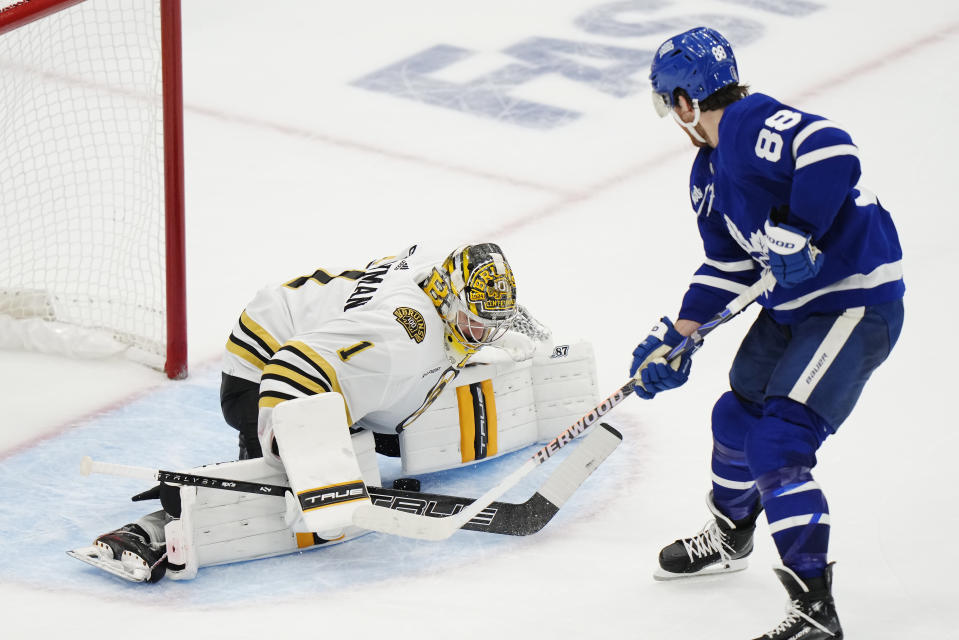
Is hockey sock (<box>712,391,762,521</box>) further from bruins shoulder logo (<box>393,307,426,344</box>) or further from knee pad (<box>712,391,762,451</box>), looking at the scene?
bruins shoulder logo (<box>393,307,426,344</box>)

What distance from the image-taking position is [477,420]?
3.75 metres

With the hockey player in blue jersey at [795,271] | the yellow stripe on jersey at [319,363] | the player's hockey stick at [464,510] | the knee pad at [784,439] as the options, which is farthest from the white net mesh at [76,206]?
the knee pad at [784,439]

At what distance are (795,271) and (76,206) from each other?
10.4 ft

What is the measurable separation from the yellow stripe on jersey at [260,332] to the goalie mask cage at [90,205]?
73 centimetres

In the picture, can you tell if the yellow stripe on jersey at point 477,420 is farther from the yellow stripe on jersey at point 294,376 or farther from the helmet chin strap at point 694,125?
the helmet chin strap at point 694,125

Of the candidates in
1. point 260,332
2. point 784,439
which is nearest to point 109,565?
point 260,332

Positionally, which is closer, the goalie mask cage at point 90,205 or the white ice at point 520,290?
the white ice at point 520,290

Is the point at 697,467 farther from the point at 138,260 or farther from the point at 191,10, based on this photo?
the point at 191,10

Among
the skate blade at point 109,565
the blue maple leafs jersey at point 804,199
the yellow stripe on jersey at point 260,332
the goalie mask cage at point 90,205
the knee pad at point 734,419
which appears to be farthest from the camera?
the goalie mask cage at point 90,205

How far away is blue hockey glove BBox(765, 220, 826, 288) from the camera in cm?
266

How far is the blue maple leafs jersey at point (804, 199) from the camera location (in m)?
2.65

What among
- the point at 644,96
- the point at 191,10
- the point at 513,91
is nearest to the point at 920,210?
the point at 644,96

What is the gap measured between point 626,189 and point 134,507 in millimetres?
2492

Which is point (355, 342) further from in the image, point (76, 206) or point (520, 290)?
point (76, 206)
